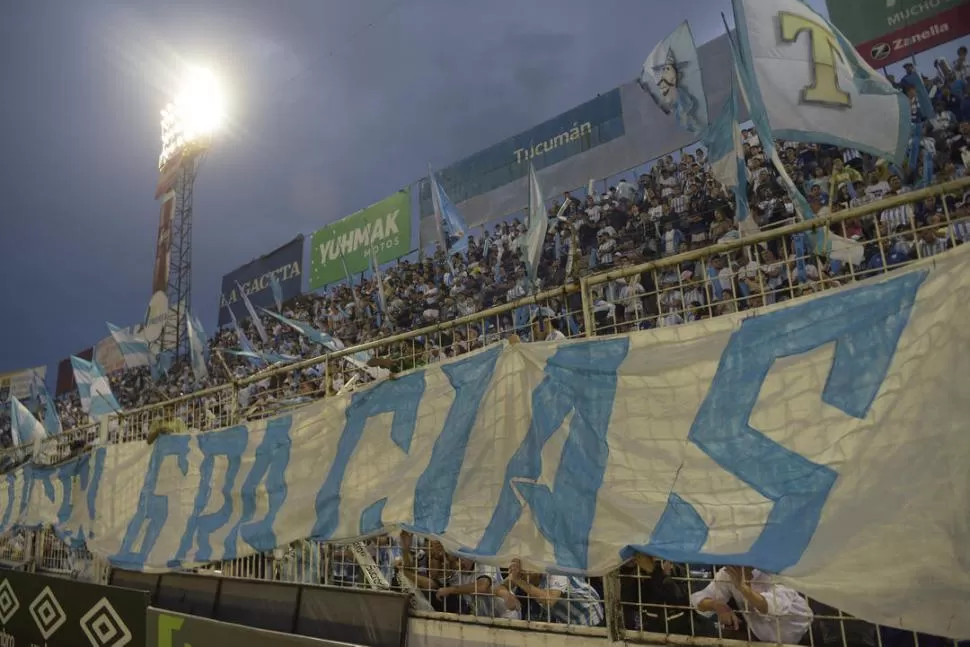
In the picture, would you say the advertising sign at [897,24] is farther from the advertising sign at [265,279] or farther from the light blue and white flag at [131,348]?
the light blue and white flag at [131,348]

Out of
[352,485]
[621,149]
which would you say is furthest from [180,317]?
[352,485]

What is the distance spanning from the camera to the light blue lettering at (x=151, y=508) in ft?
22.0

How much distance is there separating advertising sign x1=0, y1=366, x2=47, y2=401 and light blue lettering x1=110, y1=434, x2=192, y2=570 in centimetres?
3794

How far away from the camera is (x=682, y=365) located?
3.24 metres

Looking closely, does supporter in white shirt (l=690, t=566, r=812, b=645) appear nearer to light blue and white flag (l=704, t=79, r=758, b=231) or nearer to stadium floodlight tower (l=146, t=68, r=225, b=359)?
light blue and white flag (l=704, t=79, r=758, b=231)

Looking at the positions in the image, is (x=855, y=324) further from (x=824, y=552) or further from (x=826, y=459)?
(x=824, y=552)

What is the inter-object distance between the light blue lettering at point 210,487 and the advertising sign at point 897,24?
457 inches

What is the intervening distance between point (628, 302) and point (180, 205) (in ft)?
86.1

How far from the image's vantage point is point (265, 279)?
80.7ft

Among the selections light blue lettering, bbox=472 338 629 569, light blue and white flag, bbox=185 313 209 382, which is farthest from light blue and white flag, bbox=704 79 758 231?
light blue and white flag, bbox=185 313 209 382

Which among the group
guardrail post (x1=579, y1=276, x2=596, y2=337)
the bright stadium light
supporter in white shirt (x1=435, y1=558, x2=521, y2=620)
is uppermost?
the bright stadium light

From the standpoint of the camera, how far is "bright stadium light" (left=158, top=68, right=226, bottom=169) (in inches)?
1131

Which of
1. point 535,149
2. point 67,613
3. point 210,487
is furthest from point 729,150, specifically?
point 535,149

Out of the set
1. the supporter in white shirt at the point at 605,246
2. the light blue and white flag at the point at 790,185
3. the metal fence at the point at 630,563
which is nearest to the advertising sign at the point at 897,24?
the supporter in white shirt at the point at 605,246
